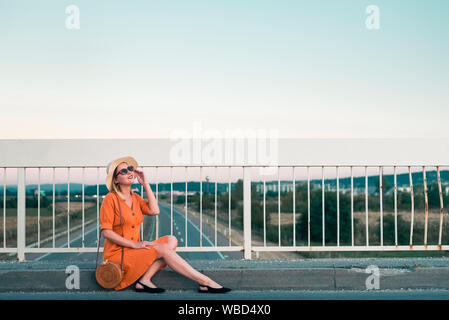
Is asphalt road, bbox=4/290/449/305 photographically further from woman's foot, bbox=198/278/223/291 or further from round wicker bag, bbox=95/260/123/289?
round wicker bag, bbox=95/260/123/289

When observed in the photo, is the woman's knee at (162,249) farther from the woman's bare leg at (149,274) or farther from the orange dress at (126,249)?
the woman's bare leg at (149,274)

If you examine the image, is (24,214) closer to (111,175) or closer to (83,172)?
(83,172)

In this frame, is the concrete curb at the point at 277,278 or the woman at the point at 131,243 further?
the concrete curb at the point at 277,278

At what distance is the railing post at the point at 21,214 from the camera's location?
636cm

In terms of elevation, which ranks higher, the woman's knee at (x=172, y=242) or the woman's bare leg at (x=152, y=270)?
the woman's knee at (x=172, y=242)

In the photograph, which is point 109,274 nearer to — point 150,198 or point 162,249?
point 162,249

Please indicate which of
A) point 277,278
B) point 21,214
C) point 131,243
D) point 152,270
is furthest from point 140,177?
point 21,214

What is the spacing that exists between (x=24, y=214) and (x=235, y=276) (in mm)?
3151

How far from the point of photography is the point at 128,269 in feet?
15.6

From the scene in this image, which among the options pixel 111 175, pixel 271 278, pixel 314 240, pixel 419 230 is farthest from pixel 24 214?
pixel 314 240

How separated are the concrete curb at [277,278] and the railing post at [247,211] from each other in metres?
0.78

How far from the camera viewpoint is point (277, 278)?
5.33 meters

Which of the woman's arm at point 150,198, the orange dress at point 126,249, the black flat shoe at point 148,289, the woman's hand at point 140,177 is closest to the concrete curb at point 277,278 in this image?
the black flat shoe at point 148,289

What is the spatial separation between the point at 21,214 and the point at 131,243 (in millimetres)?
2607
